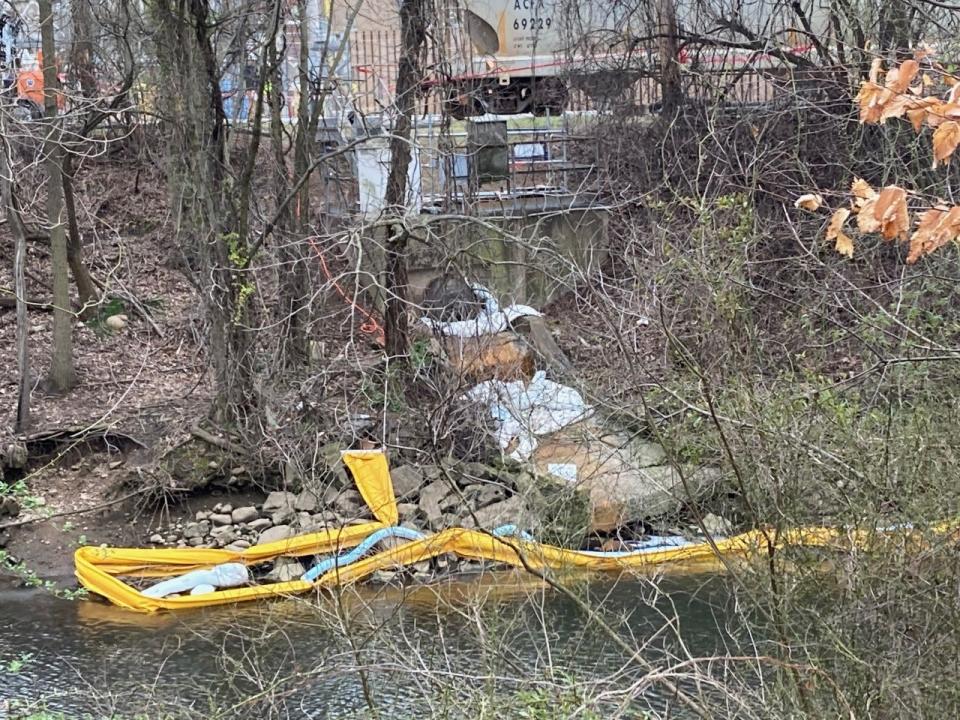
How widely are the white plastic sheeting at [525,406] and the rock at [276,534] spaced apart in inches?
89.5

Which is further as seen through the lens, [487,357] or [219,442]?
[487,357]

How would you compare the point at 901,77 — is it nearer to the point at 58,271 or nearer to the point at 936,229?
the point at 936,229

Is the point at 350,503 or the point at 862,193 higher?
the point at 862,193

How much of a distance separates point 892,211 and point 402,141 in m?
8.85

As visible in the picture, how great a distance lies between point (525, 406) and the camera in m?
10.7

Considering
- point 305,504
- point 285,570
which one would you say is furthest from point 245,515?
point 285,570

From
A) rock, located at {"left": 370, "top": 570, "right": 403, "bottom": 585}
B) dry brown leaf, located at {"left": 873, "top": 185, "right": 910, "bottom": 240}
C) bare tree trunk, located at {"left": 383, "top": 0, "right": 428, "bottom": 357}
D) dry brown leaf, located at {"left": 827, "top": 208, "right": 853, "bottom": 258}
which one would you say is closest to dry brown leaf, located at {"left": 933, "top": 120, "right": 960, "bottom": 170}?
dry brown leaf, located at {"left": 873, "top": 185, "right": 910, "bottom": 240}

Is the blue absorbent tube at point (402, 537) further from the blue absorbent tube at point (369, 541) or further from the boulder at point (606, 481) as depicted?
the boulder at point (606, 481)

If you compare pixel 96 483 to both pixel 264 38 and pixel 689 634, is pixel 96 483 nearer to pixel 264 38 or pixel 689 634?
pixel 264 38

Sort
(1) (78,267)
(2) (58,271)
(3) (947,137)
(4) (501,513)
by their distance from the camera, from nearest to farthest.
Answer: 1. (3) (947,137)
2. (4) (501,513)
3. (2) (58,271)
4. (1) (78,267)

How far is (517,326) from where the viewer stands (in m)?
12.2

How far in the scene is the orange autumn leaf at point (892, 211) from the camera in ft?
9.03

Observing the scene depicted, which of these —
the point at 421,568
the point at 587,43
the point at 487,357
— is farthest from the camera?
the point at 587,43

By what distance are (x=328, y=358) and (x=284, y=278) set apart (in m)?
1.12
